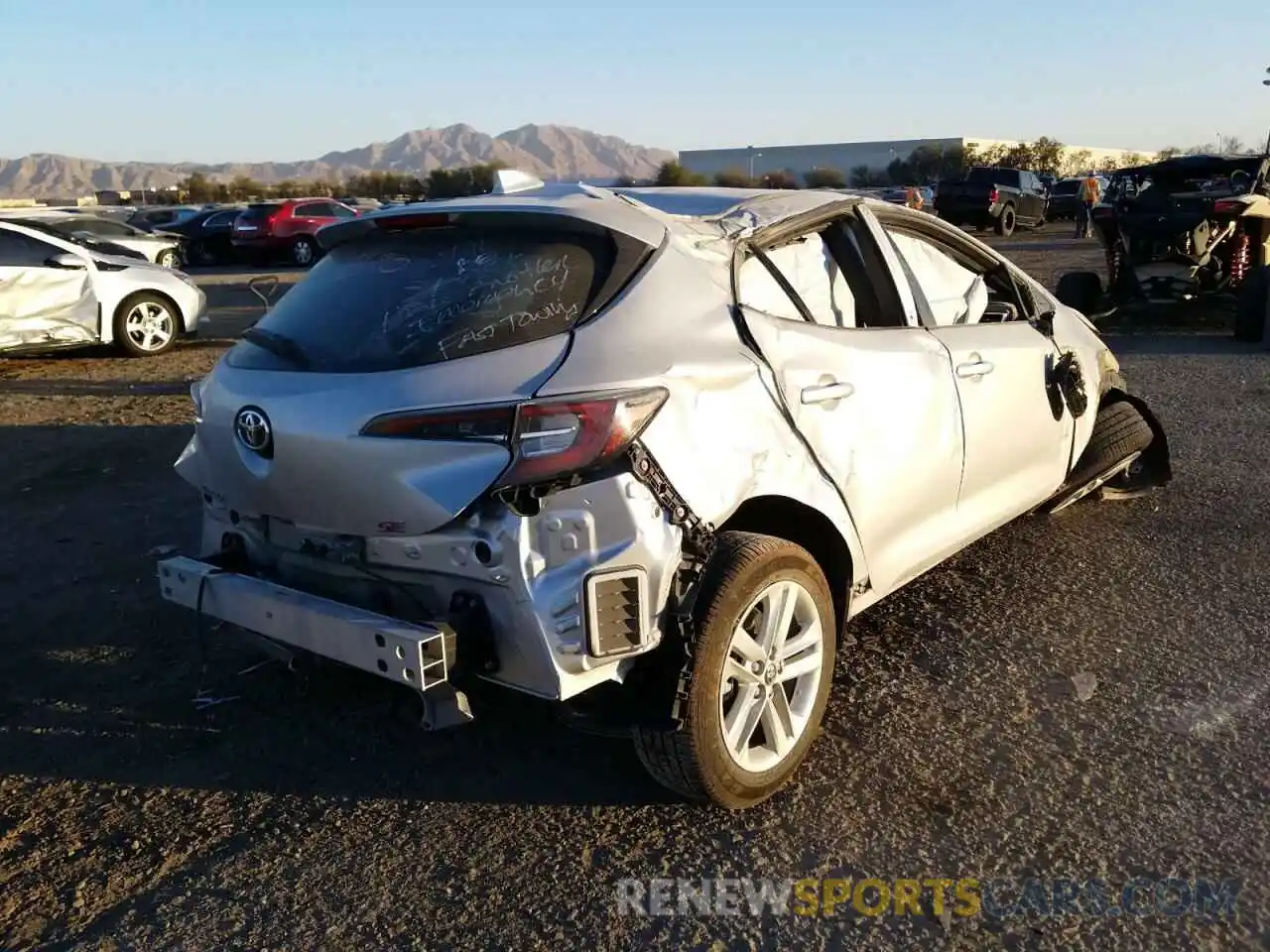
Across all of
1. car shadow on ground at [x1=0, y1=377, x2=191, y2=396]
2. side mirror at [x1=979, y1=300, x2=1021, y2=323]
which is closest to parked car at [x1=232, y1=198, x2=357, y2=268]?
car shadow on ground at [x1=0, y1=377, x2=191, y2=396]

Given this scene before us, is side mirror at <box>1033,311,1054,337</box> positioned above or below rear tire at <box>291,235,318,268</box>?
above

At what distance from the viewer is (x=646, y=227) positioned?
3.16 m

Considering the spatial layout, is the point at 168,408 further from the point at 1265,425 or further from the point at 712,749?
the point at 1265,425

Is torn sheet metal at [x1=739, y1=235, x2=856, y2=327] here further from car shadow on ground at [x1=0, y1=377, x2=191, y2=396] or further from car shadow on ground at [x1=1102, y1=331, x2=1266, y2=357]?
car shadow on ground at [x1=1102, y1=331, x2=1266, y2=357]

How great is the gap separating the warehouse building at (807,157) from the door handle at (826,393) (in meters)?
106

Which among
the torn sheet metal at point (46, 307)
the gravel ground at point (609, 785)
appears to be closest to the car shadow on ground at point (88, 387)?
the torn sheet metal at point (46, 307)

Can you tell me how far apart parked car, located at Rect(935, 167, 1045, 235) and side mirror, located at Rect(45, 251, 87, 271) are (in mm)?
24472

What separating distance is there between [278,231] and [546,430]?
24.7 meters

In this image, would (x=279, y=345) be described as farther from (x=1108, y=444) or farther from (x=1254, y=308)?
(x=1254, y=308)

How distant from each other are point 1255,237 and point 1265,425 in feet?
18.7

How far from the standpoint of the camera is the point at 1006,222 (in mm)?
32094

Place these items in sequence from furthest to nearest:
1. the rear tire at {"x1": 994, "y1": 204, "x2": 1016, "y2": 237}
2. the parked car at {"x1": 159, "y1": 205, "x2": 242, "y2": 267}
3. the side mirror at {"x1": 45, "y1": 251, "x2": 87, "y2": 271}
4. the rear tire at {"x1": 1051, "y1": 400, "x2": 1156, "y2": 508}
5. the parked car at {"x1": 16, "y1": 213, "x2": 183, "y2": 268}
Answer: the rear tire at {"x1": 994, "y1": 204, "x2": 1016, "y2": 237} < the parked car at {"x1": 159, "y1": 205, "x2": 242, "y2": 267} < the parked car at {"x1": 16, "y1": 213, "x2": 183, "y2": 268} < the side mirror at {"x1": 45, "y1": 251, "x2": 87, "y2": 271} < the rear tire at {"x1": 1051, "y1": 400, "x2": 1156, "y2": 508}

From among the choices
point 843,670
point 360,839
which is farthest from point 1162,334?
point 360,839

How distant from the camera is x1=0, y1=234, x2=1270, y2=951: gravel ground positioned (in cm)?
269
